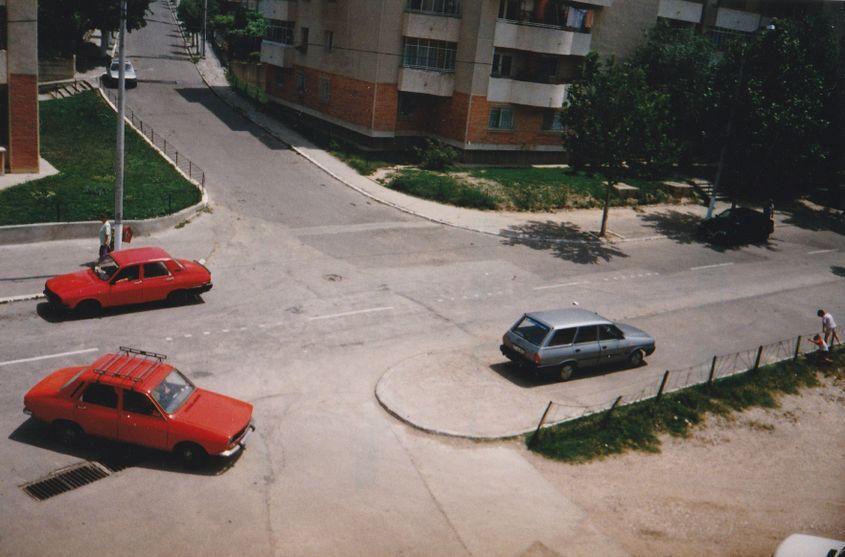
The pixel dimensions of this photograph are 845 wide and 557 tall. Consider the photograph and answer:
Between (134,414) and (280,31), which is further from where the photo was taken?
(280,31)

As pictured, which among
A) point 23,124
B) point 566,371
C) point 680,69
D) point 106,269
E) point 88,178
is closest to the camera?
point 566,371

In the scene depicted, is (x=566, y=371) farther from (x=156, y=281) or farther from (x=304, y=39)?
(x=304, y=39)

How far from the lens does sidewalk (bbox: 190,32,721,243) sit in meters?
31.5

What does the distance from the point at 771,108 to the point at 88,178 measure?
31378 millimetres

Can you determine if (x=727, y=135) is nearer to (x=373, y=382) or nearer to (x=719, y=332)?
(x=719, y=332)

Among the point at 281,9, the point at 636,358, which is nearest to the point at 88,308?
the point at 636,358

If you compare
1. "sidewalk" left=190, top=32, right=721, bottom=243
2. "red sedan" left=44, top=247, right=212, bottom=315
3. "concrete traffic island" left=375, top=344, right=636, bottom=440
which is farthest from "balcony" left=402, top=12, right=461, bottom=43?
"concrete traffic island" left=375, top=344, right=636, bottom=440

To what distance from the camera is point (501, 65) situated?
40719mm

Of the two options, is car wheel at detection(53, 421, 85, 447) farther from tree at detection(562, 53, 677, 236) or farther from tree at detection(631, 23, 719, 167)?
tree at detection(631, 23, 719, 167)

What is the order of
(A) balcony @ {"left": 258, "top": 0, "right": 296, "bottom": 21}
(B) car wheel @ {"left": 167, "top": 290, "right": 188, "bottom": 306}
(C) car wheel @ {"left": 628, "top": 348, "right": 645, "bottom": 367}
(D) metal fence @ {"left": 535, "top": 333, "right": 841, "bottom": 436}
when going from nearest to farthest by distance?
(D) metal fence @ {"left": 535, "top": 333, "right": 841, "bottom": 436} < (C) car wheel @ {"left": 628, "top": 348, "right": 645, "bottom": 367} < (B) car wheel @ {"left": 167, "top": 290, "right": 188, "bottom": 306} < (A) balcony @ {"left": 258, "top": 0, "right": 296, "bottom": 21}

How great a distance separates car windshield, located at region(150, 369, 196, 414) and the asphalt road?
119cm

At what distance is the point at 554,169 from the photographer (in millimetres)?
41688

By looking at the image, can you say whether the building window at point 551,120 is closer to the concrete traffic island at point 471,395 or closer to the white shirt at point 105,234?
the concrete traffic island at point 471,395

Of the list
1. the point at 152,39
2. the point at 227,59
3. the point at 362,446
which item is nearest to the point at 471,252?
the point at 362,446
